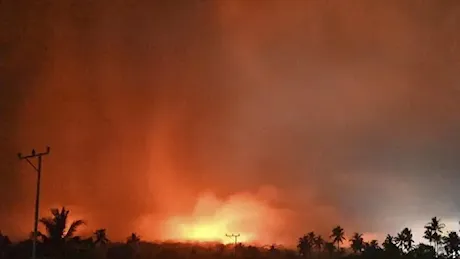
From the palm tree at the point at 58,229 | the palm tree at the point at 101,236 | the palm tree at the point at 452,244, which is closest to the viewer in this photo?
the palm tree at the point at 58,229

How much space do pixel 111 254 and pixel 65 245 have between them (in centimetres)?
2770

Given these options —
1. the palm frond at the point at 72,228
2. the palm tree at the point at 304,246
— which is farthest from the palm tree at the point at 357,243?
the palm frond at the point at 72,228

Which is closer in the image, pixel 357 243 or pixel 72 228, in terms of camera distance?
pixel 72 228

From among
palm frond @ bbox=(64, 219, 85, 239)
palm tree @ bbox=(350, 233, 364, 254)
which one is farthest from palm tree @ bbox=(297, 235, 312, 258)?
palm frond @ bbox=(64, 219, 85, 239)

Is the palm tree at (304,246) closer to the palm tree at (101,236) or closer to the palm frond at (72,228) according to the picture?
the palm tree at (101,236)

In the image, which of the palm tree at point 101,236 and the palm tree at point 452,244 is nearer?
the palm tree at point 101,236

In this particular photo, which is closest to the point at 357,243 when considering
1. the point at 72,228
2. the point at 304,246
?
the point at 304,246

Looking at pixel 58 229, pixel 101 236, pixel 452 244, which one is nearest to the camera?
pixel 58 229

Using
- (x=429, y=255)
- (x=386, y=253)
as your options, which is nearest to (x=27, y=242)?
(x=386, y=253)

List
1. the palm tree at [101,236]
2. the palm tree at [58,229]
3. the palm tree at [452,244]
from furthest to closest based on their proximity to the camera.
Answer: the palm tree at [452,244] < the palm tree at [101,236] < the palm tree at [58,229]

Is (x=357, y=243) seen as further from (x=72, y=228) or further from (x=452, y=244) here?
(x=72, y=228)

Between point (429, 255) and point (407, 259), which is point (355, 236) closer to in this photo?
point (429, 255)

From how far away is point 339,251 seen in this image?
538 feet

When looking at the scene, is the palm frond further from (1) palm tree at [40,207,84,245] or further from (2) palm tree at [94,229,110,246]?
(2) palm tree at [94,229,110,246]
